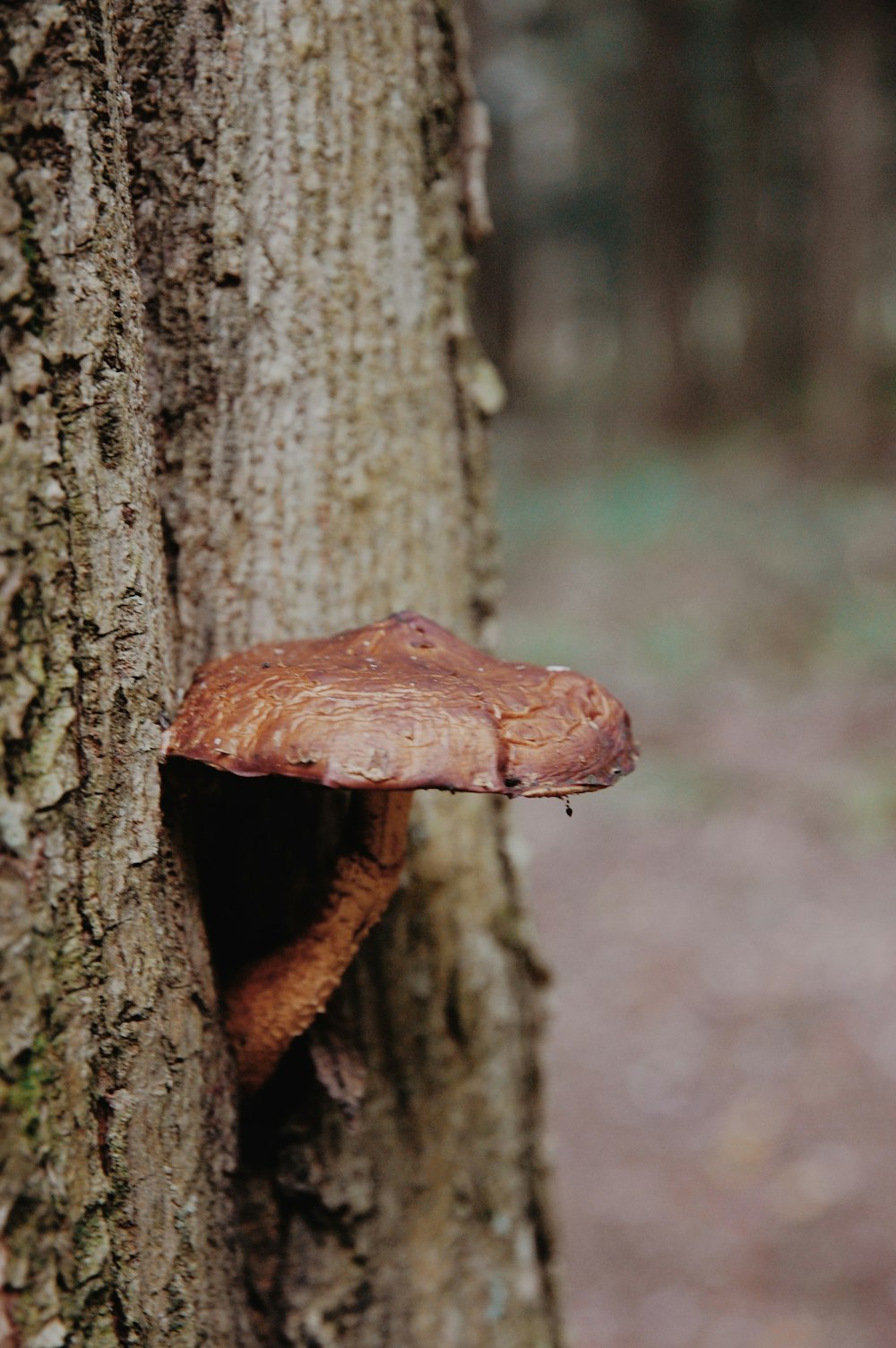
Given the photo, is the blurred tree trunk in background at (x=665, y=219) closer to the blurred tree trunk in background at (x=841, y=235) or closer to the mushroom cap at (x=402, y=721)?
→ the blurred tree trunk in background at (x=841, y=235)

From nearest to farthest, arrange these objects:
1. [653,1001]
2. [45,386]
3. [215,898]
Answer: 1. [45,386]
2. [215,898]
3. [653,1001]

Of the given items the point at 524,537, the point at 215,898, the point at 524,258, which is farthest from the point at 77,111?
the point at 524,258

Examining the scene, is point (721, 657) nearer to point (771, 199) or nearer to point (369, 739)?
point (369, 739)

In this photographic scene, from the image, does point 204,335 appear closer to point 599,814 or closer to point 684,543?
point 599,814

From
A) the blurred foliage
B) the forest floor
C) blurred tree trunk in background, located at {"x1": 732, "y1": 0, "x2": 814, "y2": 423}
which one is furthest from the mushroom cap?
blurred tree trunk in background, located at {"x1": 732, "y1": 0, "x2": 814, "y2": 423}

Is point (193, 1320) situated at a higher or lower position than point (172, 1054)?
lower

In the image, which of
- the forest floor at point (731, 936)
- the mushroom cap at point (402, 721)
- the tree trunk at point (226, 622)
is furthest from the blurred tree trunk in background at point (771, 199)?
the mushroom cap at point (402, 721)

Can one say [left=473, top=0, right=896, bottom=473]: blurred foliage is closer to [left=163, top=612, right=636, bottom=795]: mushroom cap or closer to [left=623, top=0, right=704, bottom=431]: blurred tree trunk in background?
[left=623, top=0, right=704, bottom=431]: blurred tree trunk in background
